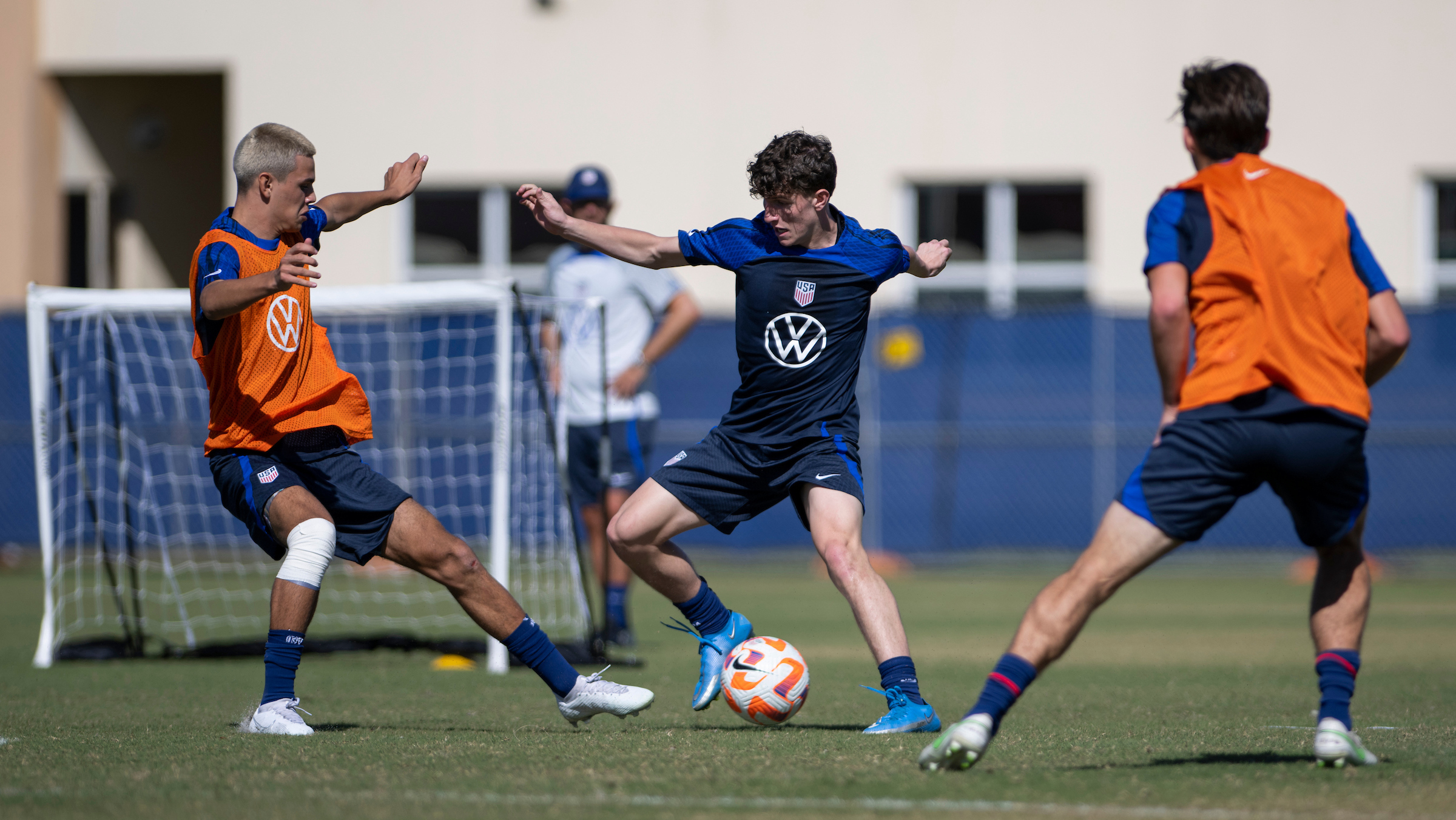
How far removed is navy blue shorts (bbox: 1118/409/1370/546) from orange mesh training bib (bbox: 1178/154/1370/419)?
73 millimetres

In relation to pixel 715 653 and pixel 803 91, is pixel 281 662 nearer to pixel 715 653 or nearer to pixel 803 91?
pixel 715 653

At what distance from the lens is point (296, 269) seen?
4598 millimetres

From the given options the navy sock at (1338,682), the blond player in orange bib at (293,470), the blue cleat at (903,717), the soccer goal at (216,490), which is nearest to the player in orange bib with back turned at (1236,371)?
the navy sock at (1338,682)

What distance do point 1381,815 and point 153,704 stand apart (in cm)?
456

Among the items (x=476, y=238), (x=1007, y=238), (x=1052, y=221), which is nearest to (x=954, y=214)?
(x=1007, y=238)

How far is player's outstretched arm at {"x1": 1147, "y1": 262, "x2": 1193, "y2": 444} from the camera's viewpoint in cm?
395

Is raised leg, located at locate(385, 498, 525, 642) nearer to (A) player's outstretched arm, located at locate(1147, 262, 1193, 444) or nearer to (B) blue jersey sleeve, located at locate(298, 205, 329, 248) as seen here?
(B) blue jersey sleeve, located at locate(298, 205, 329, 248)

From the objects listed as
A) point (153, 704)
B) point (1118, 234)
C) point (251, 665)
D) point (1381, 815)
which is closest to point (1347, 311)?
point (1381, 815)

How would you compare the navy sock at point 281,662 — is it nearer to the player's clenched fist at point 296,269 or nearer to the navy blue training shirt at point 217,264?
the navy blue training shirt at point 217,264

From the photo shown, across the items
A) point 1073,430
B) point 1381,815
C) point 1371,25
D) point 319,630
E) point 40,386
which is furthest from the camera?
point 1371,25

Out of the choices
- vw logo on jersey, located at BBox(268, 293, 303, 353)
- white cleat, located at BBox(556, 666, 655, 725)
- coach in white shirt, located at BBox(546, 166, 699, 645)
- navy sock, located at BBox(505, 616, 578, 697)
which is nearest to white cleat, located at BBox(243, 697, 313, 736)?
navy sock, located at BBox(505, 616, 578, 697)

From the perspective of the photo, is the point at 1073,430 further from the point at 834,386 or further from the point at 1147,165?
the point at 834,386

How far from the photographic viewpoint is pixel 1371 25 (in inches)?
683

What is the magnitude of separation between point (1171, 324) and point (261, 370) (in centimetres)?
299
